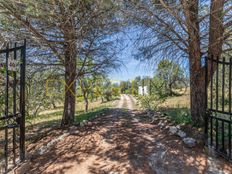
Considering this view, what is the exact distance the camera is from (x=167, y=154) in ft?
11.8

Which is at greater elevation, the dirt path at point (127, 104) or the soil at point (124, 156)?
the soil at point (124, 156)

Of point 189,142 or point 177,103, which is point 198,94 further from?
point 177,103

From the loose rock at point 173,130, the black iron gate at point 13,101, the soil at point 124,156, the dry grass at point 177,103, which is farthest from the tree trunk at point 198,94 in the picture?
the dry grass at point 177,103

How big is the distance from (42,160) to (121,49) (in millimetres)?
→ 3844

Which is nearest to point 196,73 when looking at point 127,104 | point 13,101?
point 13,101

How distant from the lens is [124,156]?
3.60 m

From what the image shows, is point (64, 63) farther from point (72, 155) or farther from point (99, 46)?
point (72, 155)

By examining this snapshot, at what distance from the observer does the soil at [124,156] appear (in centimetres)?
320

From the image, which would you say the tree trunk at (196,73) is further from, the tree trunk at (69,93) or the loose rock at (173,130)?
the tree trunk at (69,93)

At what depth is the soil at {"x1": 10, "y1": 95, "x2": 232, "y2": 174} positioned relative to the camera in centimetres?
320

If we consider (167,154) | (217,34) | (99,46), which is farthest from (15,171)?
(217,34)

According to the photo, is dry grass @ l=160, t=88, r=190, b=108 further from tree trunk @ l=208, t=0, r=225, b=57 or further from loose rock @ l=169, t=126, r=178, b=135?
tree trunk @ l=208, t=0, r=225, b=57

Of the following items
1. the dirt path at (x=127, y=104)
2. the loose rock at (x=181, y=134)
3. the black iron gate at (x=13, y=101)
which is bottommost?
the dirt path at (x=127, y=104)

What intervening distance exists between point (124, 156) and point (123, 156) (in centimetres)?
2
